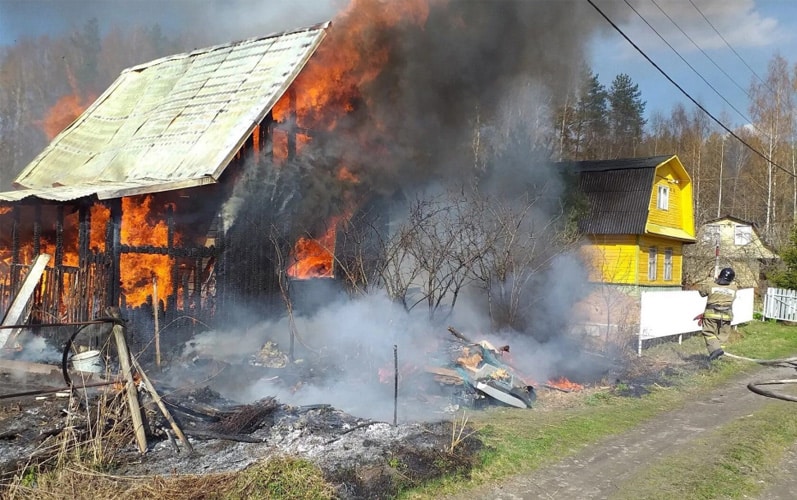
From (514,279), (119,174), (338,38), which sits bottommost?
(514,279)

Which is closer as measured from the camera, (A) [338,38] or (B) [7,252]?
(B) [7,252]

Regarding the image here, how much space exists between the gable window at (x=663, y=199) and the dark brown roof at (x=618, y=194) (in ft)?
4.86

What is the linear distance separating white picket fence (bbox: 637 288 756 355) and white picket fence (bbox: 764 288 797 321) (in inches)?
293

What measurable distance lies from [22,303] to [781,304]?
2315 centimetres

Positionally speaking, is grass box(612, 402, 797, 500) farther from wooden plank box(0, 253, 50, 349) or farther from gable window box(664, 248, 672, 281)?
gable window box(664, 248, 672, 281)

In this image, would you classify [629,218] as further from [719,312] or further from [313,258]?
[313,258]

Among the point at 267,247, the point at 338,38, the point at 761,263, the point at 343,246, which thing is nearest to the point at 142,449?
the point at 267,247

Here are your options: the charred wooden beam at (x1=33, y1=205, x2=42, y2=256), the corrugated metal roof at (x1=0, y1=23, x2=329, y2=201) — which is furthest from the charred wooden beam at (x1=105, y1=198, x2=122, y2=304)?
the charred wooden beam at (x1=33, y1=205, x2=42, y2=256)

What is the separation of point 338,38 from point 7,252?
26.1 ft

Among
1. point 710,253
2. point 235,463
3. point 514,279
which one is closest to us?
point 235,463

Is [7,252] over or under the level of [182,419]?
over

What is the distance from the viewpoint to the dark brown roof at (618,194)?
20641 millimetres

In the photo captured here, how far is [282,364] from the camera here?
10602mm

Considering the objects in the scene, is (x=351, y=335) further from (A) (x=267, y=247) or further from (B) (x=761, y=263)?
(B) (x=761, y=263)
